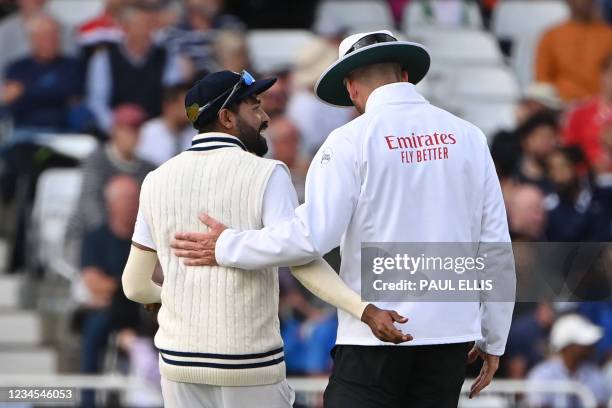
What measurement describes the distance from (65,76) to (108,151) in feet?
3.91

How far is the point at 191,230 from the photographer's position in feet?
17.6

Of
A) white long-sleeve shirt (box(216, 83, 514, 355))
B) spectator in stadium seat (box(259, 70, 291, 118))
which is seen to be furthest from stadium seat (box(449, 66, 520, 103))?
white long-sleeve shirt (box(216, 83, 514, 355))

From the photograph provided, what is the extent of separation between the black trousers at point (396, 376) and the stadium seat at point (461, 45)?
7731 mm

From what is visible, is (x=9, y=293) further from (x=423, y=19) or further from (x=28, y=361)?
(x=423, y=19)

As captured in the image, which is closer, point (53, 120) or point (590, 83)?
point (53, 120)

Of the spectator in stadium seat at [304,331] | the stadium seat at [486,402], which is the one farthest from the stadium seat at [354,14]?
the stadium seat at [486,402]

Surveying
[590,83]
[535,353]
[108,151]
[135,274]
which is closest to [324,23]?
[590,83]

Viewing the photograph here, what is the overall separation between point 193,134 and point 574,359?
3.00 m

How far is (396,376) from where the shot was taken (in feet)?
17.5

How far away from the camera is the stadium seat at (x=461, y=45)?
13.0m

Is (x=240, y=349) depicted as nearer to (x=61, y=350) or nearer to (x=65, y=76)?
(x=61, y=350)

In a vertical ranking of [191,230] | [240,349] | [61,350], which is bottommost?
[61,350]

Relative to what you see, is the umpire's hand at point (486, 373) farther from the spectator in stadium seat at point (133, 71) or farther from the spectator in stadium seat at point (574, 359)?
the spectator in stadium seat at point (133, 71)

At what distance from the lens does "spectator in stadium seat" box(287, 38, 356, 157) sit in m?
11.0
